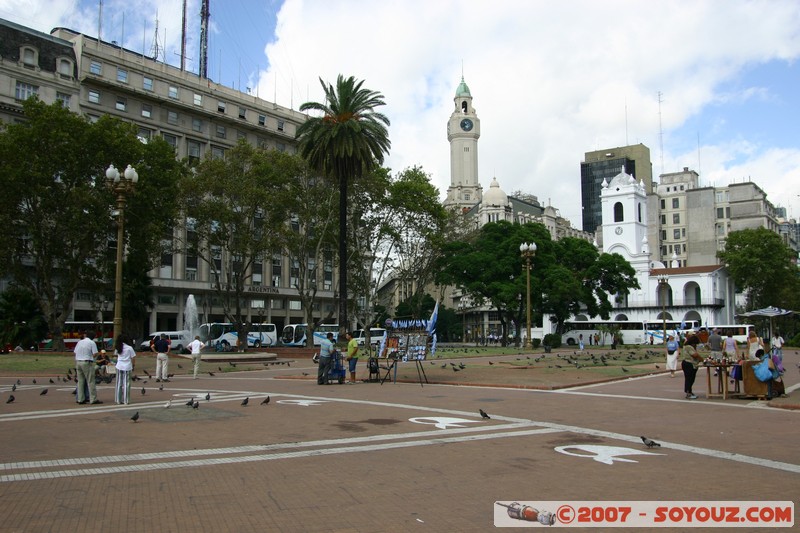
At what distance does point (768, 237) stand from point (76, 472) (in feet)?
286

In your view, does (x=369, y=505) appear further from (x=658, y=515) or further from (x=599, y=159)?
(x=599, y=159)

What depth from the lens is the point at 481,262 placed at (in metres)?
56.3

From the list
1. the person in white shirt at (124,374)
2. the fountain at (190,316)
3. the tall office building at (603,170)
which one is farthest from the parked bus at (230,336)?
the tall office building at (603,170)

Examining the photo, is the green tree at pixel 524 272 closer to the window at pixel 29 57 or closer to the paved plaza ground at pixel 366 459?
the paved plaza ground at pixel 366 459

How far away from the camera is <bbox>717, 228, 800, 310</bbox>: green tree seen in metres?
78.1

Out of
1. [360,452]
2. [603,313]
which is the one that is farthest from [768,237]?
[360,452]

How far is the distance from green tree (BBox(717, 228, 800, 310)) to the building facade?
50.1m

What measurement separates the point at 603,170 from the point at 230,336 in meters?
112

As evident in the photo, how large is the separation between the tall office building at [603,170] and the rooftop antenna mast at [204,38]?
288 feet

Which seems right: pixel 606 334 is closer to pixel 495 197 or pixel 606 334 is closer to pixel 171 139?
pixel 171 139

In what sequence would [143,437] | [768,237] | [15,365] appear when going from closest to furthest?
[143,437], [15,365], [768,237]

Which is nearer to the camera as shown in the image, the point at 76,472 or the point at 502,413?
the point at 76,472

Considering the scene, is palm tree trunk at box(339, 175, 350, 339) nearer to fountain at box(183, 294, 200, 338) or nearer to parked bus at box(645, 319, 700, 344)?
fountain at box(183, 294, 200, 338)

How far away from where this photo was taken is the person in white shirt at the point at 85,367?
14906 mm
